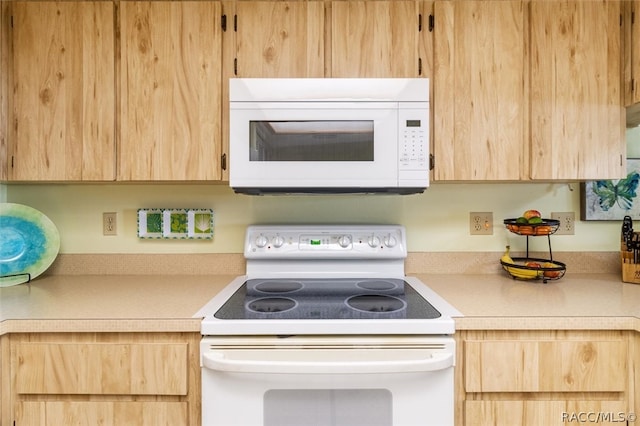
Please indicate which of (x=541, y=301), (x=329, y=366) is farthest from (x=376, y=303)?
(x=541, y=301)

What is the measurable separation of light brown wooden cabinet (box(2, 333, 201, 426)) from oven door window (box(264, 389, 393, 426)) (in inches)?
9.3

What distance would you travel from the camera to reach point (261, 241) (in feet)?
5.29

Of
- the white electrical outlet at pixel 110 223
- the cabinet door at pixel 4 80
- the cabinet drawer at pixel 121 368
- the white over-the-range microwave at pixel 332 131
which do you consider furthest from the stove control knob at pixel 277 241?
the cabinet door at pixel 4 80

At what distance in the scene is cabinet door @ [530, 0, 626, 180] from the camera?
4.59 ft

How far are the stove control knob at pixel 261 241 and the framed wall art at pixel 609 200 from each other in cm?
144

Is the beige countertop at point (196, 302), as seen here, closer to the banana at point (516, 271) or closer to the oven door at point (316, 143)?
the banana at point (516, 271)

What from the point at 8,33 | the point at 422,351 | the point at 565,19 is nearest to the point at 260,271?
the point at 422,351

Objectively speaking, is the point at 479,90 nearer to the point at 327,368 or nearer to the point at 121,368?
the point at 327,368

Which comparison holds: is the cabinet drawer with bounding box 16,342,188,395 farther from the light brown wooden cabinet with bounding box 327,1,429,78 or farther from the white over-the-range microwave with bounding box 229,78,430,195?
the light brown wooden cabinet with bounding box 327,1,429,78

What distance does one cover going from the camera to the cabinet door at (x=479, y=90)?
139cm

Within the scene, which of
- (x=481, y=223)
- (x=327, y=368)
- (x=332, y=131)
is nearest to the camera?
(x=327, y=368)

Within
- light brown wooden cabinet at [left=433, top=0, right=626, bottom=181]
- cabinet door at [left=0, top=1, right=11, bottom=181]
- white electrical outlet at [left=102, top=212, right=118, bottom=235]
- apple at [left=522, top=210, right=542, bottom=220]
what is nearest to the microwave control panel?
light brown wooden cabinet at [left=433, top=0, right=626, bottom=181]

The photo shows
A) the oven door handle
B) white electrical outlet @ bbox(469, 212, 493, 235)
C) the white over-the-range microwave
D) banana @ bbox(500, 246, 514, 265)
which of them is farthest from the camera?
white electrical outlet @ bbox(469, 212, 493, 235)

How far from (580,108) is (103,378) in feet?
6.05
